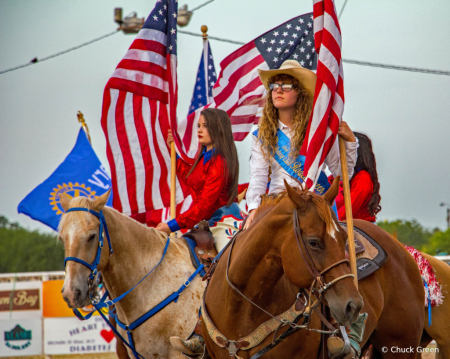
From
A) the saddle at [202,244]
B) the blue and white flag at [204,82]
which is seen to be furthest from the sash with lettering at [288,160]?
the blue and white flag at [204,82]

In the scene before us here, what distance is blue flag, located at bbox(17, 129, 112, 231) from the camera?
34.9ft

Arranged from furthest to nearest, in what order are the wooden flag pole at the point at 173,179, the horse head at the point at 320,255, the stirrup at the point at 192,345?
the wooden flag pole at the point at 173,179, the stirrup at the point at 192,345, the horse head at the point at 320,255

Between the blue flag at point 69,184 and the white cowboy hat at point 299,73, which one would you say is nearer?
the white cowboy hat at point 299,73

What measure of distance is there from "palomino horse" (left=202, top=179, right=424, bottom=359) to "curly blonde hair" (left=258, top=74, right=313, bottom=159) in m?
0.75

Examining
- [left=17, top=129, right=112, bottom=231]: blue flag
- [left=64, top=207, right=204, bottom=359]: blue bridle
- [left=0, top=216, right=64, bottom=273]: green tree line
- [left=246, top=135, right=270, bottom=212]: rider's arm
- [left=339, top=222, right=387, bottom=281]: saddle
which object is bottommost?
[left=0, top=216, right=64, bottom=273]: green tree line

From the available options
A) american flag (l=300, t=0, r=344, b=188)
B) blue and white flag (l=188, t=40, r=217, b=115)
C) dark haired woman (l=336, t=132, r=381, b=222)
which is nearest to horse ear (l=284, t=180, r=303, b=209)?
american flag (l=300, t=0, r=344, b=188)

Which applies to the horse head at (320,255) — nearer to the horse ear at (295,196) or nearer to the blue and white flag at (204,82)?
the horse ear at (295,196)

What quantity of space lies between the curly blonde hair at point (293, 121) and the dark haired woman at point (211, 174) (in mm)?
1392

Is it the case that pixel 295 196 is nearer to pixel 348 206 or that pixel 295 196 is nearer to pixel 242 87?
pixel 348 206

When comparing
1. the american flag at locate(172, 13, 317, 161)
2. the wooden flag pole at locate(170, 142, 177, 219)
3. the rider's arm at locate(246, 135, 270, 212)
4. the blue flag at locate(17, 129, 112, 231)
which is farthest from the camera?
the blue flag at locate(17, 129, 112, 231)

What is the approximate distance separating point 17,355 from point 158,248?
26.7 ft

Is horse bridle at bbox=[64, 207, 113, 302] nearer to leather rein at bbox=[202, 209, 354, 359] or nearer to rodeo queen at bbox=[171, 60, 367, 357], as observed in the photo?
rodeo queen at bbox=[171, 60, 367, 357]

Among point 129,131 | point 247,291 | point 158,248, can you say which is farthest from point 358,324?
point 129,131

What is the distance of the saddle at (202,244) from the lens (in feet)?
17.7
